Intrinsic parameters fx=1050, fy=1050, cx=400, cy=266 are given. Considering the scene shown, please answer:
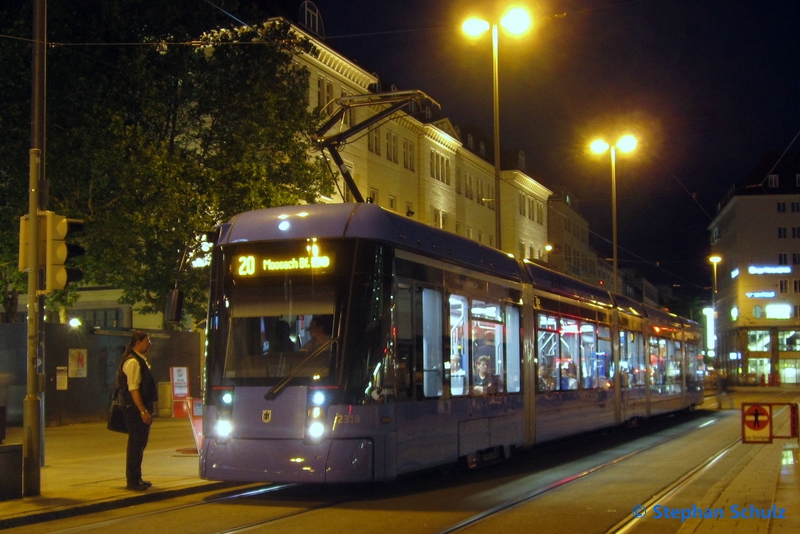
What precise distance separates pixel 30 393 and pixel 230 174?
16.9m

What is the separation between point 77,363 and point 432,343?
Result: 16.9 meters

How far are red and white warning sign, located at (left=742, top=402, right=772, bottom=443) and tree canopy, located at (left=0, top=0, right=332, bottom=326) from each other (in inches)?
649

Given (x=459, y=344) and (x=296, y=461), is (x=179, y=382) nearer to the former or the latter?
(x=459, y=344)

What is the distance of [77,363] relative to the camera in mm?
26891

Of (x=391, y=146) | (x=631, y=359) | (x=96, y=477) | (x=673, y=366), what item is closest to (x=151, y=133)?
(x=631, y=359)

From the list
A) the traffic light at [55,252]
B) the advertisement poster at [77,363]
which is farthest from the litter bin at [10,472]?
the advertisement poster at [77,363]

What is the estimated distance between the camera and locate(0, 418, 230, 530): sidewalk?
10523 mm

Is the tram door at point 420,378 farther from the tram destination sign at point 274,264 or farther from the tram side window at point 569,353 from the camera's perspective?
the tram side window at point 569,353

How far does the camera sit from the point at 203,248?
29875mm

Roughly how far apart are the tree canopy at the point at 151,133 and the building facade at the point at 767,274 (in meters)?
85.8

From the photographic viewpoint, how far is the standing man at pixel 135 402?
11.9 meters

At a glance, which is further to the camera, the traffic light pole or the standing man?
the standing man

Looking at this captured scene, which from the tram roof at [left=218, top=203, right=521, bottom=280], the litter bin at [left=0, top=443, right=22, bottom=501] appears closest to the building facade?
the tram roof at [left=218, top=203, right=521, bottom=280]

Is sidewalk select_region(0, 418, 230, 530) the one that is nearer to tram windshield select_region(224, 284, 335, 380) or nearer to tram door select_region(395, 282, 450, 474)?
tram windshield select_region(224, 284, 335, 380)
